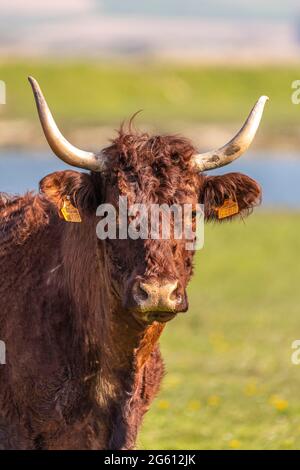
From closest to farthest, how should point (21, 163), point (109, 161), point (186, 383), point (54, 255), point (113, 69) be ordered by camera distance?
point (109, 161) → point (54, 255) → point (186, 383) → point (21, 163) → point (113, 69)

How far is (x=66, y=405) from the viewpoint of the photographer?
8023 mm

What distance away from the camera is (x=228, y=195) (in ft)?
26.6

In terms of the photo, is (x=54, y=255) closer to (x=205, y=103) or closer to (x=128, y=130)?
(x=128, y=130)

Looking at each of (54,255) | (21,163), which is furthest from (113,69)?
(54,255)

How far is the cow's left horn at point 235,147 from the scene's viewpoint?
308 inches

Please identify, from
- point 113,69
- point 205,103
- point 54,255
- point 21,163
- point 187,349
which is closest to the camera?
point 54,255

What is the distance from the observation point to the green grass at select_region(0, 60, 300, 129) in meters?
70.7

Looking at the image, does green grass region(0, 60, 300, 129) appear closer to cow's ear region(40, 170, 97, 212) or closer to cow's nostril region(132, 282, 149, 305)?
cow's ear region(40, 170, 97, 212)

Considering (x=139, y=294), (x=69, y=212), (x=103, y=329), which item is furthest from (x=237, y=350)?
(x=139, y=294)

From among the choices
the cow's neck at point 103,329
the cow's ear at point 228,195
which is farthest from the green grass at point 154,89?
the cow's neck at point 103,329

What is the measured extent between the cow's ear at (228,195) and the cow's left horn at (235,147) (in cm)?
15

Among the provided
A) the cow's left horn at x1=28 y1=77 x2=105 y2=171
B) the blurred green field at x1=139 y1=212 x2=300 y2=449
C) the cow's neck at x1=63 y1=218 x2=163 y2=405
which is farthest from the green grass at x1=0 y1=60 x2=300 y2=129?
the cow's left horn at x1=28 y1=77 x2=105 y2=171

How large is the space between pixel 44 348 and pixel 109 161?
1.37 meters
